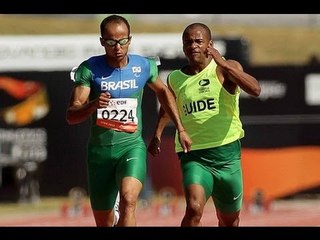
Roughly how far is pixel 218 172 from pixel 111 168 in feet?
2.99

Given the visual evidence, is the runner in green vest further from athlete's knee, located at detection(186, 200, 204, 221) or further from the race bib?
the race bib

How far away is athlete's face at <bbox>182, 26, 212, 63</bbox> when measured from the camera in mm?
9773

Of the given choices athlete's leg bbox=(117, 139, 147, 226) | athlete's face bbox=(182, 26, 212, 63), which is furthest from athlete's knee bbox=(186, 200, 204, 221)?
athlete's face bbox=(182, 26, 212, 63)

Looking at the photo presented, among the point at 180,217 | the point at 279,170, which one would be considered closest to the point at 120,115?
the point at 180,217

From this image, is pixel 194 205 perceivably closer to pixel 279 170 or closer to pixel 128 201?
pixel 128 201

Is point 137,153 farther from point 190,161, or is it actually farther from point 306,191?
point 306,191

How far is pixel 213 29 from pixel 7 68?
9900 mm

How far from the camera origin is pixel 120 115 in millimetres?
9609

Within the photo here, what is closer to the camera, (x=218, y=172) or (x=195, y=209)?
(x=195, y=209)

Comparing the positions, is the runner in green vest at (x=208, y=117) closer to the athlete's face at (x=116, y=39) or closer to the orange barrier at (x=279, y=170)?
the athlete's face at (x=116, y=39)

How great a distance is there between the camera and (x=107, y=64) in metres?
9.73

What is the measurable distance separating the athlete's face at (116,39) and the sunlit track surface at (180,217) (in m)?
7.07
